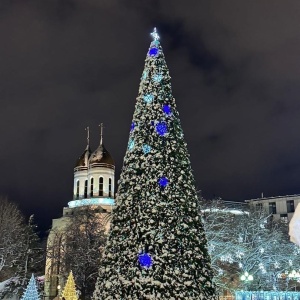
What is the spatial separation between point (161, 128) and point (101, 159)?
1745 inches

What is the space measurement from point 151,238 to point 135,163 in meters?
1.98

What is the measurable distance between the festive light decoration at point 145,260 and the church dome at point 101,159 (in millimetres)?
44855

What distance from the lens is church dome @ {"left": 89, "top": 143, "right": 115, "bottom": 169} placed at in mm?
55338

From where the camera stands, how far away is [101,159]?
2188 inches

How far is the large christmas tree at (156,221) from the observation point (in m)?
10.4

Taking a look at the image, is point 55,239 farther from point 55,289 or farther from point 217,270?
point 217,270

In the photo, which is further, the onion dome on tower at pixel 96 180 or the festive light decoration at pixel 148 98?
the onion dome on tower at pixel 96 180

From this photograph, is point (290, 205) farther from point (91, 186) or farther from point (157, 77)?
point (157, 77)

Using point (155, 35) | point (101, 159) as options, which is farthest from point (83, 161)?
point (155, 35)

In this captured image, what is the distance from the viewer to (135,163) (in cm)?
1152

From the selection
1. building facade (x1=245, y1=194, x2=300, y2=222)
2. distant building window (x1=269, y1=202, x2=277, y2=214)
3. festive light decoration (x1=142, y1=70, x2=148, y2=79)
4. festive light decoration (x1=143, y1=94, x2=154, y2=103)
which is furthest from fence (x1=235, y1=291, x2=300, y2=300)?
distant building window (x1=269, y1=202, x2=277, y2=214)

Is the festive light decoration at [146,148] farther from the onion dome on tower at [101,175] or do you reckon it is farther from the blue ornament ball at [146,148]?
the onion dome on tower at [101,175]

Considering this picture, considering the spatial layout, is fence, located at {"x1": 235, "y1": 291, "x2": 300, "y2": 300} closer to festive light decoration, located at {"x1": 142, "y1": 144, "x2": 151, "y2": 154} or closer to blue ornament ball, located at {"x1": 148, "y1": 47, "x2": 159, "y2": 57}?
festive light decoration, located at {"x1": 142, "y1": 144, "x2": 151, "y2": 154}

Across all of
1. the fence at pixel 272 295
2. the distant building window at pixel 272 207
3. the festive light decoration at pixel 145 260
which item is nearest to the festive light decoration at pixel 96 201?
the fence at pixel 272 295
